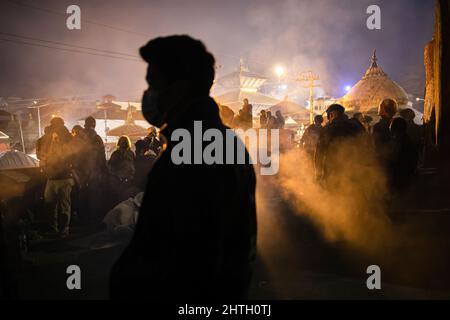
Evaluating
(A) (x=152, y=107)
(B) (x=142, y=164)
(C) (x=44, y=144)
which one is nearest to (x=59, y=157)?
(C) (x=44, y=144)

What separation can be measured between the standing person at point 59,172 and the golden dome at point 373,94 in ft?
45.9

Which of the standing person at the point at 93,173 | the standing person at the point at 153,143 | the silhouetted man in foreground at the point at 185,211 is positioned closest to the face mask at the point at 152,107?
the silhouetted man in foreground at the point at 185,211

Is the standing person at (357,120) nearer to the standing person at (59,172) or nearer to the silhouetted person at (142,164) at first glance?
the silhouetted person at (142,164)

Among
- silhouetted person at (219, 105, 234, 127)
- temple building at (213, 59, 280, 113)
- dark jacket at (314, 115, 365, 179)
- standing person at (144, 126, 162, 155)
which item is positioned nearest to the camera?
dark jacket at (314, 115, 365, 179)

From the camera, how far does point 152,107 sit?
1.69 m

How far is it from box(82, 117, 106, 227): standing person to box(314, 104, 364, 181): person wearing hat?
5.41m

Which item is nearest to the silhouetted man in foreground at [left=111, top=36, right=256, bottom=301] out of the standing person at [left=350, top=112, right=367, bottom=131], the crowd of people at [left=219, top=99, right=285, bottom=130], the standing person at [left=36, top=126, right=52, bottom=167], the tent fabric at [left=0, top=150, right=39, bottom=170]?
the standing person at [left=350, top=112, right=367, bottom=131]

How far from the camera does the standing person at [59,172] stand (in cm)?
698

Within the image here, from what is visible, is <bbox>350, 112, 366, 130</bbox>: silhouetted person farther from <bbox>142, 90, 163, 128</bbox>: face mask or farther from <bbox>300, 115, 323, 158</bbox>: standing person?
<bbox>142, 90, 163, 128</bbox>: face mask

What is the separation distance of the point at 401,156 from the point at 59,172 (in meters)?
6.68

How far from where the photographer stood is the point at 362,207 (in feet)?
19.3

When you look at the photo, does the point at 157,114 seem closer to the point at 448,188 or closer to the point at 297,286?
the point at 297,286

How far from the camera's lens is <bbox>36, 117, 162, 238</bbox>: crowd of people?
709cm
